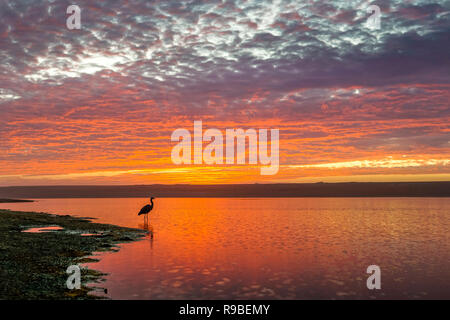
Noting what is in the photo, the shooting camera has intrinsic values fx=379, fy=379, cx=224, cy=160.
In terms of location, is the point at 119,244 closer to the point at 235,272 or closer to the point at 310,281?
the point at 235,272

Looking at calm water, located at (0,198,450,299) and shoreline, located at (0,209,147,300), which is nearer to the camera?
shoreline, located at (0,209,147,300)

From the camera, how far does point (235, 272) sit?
2753 centimetres

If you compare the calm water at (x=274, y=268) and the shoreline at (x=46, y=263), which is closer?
the shoreline at (x=46, y=263)

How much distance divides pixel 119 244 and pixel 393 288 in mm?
27080

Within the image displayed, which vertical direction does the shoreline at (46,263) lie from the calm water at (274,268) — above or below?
above

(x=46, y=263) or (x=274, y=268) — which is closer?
(x=46, y=263)

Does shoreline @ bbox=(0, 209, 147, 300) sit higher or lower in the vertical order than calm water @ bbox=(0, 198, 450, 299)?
higher

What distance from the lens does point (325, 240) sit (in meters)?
47.1

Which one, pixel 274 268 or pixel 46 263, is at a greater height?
pixel 46 263

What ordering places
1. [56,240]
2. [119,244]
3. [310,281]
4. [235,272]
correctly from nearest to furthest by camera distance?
1. [310,281]
2. [235,272]
3. [56,240]
4. [119,244]
